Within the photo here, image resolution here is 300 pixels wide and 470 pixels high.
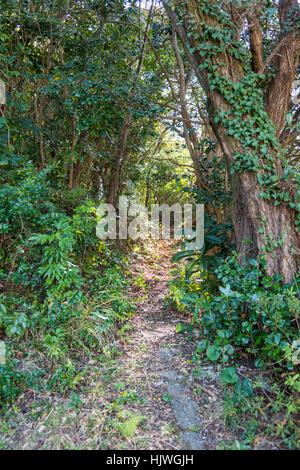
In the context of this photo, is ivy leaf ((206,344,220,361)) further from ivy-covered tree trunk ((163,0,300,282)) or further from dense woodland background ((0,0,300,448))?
ivy-covered tree trunk ((163,0,300,282))

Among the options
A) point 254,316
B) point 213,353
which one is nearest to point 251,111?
point 254,316

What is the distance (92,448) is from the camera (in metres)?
1.81

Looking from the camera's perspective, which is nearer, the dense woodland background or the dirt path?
the dirt path

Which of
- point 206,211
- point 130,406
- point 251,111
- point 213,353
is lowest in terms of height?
point 130,406

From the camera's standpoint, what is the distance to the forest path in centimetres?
192

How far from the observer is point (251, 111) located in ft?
8.42

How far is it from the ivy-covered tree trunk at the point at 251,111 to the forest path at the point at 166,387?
1.07m

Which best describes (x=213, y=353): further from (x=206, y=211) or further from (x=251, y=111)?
(x=251, y=111)

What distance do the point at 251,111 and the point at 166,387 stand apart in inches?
92.4

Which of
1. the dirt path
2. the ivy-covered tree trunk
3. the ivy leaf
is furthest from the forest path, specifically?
the ivy-covered tree trunk

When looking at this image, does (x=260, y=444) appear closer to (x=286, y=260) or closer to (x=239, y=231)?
(x=286, y=260)

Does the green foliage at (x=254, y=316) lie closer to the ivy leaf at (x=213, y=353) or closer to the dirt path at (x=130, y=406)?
the ivy leaf at (x=213, y=353)

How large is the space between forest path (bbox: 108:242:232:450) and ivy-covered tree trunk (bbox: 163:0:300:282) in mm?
1070
